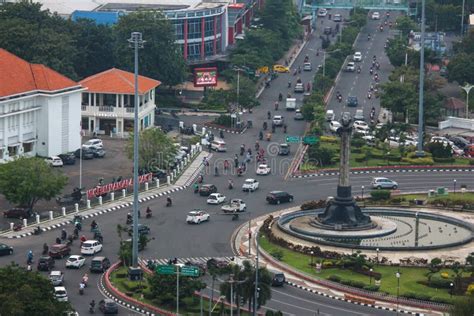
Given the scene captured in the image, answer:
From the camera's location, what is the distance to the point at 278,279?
348 feet

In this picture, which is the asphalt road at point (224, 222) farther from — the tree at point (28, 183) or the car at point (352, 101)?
the car at point (352, 101)

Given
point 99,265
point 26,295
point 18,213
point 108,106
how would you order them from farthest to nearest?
point 108,106 → point 18,213 → point 99,265 → point 26,295

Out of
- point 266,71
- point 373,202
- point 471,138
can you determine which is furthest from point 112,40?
point 373,202

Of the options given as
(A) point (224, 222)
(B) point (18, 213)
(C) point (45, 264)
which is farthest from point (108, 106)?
(C) point (45, 264)

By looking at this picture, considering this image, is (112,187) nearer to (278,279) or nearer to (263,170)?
(263,170)

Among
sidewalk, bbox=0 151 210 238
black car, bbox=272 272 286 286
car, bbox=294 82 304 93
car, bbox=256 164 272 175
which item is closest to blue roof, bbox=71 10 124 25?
car, bbox=294 82 304 93

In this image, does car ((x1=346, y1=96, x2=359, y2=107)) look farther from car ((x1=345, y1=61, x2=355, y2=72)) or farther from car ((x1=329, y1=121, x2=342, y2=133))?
car ((x1=345, y1=61, x2=355, y2=72))

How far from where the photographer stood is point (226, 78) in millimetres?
179625

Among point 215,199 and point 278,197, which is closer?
point 215,199

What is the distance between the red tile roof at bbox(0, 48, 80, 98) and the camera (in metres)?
141

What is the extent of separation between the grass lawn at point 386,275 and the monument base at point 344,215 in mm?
6535

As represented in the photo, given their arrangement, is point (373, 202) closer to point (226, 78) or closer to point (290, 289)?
point (290, 289)

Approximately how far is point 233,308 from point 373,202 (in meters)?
33.6

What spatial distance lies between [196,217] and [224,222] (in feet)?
6.63
